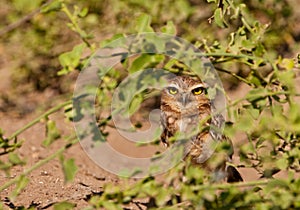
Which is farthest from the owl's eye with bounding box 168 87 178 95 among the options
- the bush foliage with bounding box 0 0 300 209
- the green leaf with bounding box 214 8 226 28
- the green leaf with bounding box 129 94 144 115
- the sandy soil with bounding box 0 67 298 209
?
the green leaf with bounding box 129 94 144 115

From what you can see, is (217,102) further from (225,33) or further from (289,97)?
(225,33)

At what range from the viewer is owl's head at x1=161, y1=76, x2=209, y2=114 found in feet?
17.3

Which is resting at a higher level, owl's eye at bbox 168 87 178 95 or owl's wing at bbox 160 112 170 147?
owl's eye at bbox 168 87 178 95

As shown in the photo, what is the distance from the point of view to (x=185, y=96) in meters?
5.45

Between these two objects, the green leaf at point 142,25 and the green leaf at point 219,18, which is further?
the green leaf at point 219,18

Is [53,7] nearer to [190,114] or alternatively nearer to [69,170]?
[69,170]

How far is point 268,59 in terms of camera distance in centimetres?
319

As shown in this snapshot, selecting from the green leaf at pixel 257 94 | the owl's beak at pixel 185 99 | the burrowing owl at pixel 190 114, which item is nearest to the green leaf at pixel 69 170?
the green leaf at pixel 257 94

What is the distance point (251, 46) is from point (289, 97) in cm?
29

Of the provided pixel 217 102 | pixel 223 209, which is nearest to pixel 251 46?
pixel 223 209

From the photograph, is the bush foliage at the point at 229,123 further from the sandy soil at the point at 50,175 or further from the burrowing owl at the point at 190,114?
the sandy soil at the point at 50,175

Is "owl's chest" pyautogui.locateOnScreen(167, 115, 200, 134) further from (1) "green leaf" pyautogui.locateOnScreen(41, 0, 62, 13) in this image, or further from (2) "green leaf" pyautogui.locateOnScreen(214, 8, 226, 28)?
(1) "green leaf" pyautogui.locateOnScreen(41, 0, 62, 13)

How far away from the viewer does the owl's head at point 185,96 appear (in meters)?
5.28

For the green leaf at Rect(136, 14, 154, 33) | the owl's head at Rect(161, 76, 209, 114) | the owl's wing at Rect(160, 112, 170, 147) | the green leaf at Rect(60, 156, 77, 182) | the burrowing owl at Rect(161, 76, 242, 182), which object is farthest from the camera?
the owl's head at Rect(161, 76, 209, 114)
